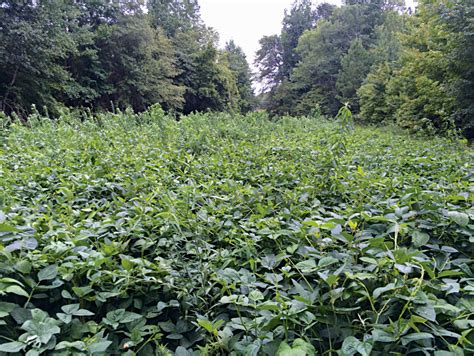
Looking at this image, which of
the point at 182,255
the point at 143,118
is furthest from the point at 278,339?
the point at 143,118

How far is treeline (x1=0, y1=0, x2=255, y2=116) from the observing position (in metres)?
9.68

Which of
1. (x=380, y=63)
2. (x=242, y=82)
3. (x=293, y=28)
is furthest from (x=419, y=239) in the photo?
(x=293, y=28)

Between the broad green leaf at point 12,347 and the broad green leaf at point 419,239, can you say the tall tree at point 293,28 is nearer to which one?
the broad green leaf at point 419,239

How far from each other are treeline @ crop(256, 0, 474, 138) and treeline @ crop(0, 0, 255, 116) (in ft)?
19.7

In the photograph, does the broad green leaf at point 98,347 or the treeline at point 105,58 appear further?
the treeline at point 105,58

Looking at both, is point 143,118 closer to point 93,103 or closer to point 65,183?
point 65,183

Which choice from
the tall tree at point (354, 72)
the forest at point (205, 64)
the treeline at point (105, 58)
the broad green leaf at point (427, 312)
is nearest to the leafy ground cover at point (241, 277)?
the broad green leaf at point (427, 312)

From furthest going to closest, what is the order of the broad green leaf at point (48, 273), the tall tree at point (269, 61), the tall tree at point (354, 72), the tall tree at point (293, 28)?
the tall tree at point (269, 61), the tall tree at point (293, 28), the tall tree at point (354, 72), the broad green leaf at point (48, 273)

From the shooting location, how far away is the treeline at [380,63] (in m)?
6.02

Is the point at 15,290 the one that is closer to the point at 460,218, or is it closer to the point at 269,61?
the point at 460,218

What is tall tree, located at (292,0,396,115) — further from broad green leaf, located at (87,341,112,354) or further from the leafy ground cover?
broad green leaf, located at (87,341,112,354)

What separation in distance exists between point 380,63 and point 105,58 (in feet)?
39.4

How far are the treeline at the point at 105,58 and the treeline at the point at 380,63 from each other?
19.7 feet

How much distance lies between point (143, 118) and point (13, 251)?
445 cm
